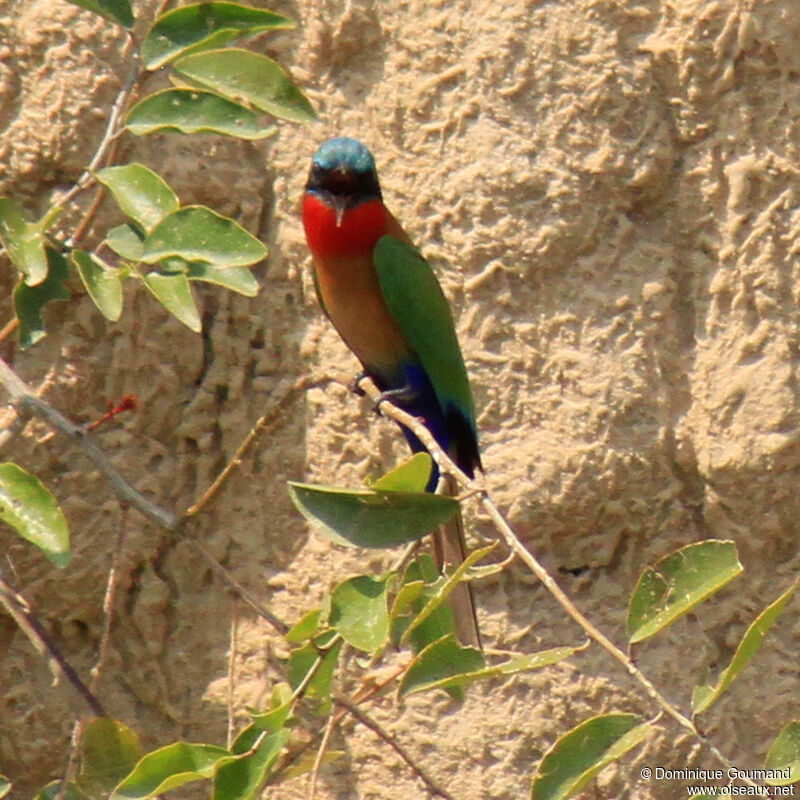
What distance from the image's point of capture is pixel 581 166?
2365 millimetres

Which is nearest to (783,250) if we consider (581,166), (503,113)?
(581,166)

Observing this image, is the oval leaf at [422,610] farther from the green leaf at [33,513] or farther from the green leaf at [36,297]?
the green leaf at [36,297]

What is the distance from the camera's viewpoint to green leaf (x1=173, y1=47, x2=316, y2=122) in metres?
1.69

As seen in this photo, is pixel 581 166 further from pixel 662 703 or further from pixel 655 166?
pixel 662 703

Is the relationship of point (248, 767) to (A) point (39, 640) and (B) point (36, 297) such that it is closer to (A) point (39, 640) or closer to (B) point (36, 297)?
(A) point (39, 640)

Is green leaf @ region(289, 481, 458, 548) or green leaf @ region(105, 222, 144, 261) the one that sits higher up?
green leaf @ region(105, 222, 144, 261)

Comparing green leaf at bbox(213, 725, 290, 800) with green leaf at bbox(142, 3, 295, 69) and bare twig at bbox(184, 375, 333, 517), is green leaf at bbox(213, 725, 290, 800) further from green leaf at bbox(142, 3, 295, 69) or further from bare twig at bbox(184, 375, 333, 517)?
green leaf at bbox(142, 3, 295, 69)

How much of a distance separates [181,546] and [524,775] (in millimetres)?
720

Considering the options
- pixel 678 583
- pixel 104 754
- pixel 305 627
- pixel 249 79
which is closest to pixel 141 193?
pixel 249 79

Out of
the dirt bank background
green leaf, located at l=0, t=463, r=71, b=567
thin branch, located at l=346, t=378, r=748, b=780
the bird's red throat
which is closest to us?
thin branch, located at l=346, t=378, r=748, b=780

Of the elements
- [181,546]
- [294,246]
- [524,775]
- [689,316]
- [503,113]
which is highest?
[503,113]

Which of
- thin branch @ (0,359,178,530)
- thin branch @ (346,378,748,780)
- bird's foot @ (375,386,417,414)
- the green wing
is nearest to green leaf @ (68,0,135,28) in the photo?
thin branch @ (0,359,178,530)

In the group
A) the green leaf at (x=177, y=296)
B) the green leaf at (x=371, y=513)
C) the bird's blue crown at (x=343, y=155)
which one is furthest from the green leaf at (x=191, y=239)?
the bird's blue crown at (x=343, y=155)

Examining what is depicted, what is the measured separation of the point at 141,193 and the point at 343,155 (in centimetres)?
71
